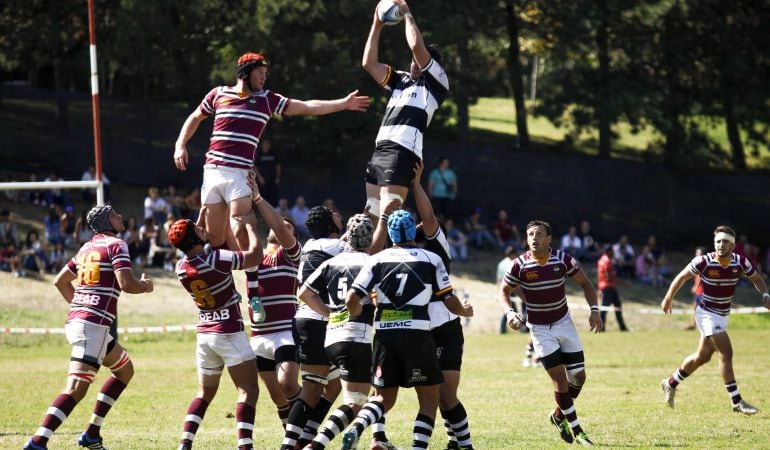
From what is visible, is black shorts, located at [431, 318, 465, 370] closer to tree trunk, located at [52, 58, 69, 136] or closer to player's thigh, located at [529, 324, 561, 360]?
player's thigh, located at [529, 324, 561, 360]

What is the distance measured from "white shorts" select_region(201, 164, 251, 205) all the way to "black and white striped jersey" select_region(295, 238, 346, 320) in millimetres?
797

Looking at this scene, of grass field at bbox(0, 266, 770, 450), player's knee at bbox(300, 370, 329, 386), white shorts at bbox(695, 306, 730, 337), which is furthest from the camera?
white shorts at bbox(695, 306, 730, 337)

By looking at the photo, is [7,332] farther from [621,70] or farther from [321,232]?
[621,70]

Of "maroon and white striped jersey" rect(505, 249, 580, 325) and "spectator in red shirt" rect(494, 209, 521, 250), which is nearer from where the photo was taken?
"maroon and white striped jersey" rect(505, 249, 580, 325)

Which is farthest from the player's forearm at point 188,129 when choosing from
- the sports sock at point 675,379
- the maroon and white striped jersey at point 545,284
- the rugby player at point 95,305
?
the sports sock at point 675,379

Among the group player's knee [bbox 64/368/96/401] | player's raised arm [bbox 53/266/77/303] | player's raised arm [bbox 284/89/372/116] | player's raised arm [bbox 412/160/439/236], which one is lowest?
player's knee [bbox 64/368/96/401]

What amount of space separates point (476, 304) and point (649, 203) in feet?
23.4

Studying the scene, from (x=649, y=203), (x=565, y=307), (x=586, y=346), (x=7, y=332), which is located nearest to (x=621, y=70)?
(x=649, y=203)

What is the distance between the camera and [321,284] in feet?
33.0

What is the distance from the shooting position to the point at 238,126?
10789mm

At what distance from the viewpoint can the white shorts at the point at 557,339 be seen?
12203 millimetres

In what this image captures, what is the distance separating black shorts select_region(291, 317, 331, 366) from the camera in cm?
1062

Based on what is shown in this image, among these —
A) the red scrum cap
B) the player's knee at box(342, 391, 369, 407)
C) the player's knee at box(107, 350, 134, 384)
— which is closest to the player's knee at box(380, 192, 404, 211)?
the red scrum cap

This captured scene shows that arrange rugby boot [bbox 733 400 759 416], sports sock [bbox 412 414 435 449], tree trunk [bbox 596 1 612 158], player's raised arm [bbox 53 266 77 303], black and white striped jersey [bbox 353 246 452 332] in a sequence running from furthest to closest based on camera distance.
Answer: tree trunk [bbox 596 1 612 158]
rugby boot [bbox 733 400 759 416]
player's raised arm [bbox 53 266 77 303]
sports sock [bbox 412 414 435 449]
black and white striped jersey [bbox 353 246 452 332]
